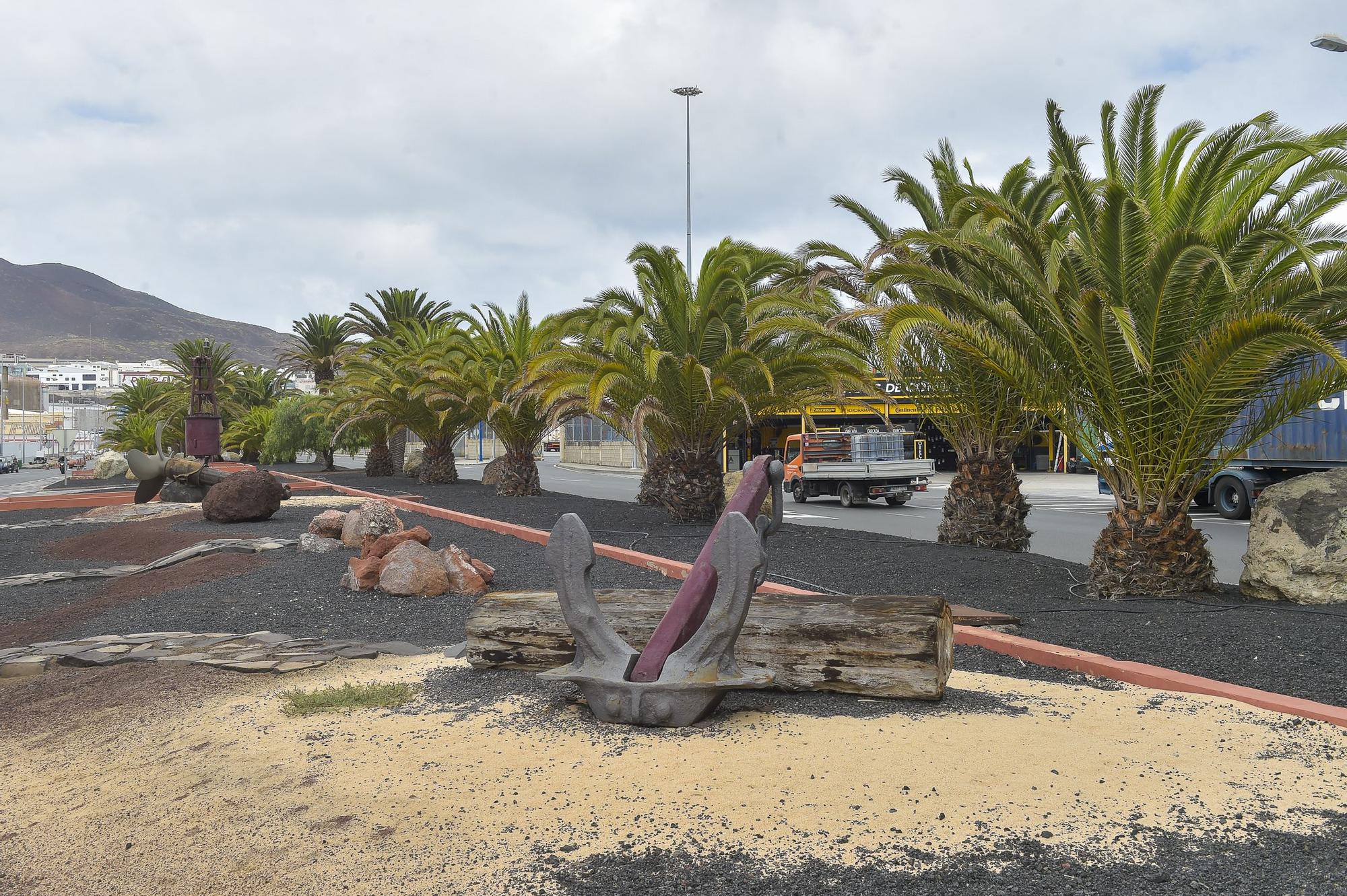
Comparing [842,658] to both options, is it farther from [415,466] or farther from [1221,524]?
[415,466]

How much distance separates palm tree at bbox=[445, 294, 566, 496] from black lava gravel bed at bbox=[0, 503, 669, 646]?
358 inches

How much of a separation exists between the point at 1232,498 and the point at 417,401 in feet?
59.1

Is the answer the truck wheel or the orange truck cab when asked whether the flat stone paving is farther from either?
the truck wheel

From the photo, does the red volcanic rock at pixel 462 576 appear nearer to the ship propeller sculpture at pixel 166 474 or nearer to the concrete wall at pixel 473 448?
the ship propeller sculpture at pixel 166 474

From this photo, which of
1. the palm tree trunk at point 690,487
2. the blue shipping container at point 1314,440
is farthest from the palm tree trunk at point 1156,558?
the blue shipping container at point 1314,440

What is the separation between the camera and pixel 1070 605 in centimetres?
704

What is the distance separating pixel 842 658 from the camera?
14.6ft

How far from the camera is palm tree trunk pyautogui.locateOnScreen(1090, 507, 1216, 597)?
7.54 metres

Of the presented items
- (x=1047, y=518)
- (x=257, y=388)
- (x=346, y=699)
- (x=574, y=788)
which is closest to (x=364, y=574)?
(x=346, y=699)

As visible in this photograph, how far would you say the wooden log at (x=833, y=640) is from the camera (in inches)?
172

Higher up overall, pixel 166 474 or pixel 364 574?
pixel 166 474

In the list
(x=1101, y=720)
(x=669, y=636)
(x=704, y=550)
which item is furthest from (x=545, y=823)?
(x=1101, y=720)

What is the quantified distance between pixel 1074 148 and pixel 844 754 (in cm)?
650

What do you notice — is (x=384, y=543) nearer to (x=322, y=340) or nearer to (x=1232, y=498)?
(x=1232, y=498)
